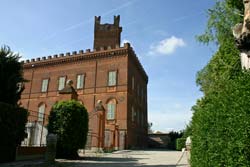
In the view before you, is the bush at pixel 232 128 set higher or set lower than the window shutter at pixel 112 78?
lower

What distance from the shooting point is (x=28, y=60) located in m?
35.7

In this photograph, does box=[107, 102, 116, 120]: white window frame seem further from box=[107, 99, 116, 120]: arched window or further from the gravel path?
the gravel path

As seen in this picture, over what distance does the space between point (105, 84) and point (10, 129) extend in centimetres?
1986

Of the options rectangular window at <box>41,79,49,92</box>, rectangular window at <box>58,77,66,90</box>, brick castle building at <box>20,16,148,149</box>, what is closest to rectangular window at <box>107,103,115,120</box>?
brick castle building at <box>20,16,148,149</box>

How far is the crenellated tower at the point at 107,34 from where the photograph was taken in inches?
1449

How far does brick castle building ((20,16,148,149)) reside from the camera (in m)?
28.3

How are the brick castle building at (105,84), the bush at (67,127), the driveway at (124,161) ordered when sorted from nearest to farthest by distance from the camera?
1. the driveway at (124,161)
2. the bush at (67,127)
3. the brick castle building at (105,84)

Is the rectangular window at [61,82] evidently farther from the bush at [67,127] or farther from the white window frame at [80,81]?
the bush at [67,127]

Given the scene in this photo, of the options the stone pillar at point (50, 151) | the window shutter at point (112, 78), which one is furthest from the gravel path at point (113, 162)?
the window shutter at point (112, 78)

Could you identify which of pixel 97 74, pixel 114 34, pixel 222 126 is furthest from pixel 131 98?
pixel 222 126

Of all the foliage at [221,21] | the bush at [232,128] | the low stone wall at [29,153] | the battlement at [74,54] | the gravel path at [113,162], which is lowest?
the gravel path at [113,162]

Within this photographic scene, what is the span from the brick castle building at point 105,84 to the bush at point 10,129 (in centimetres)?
1385

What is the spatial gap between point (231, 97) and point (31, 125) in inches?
561

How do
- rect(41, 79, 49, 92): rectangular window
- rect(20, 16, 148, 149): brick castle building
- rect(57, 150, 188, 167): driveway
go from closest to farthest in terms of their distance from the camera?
rect(57, 150, 188, 167): driveway < rect(20, 16, 148, 149): brick castle building < rect(41, 79, 49, 92): rectangular window
